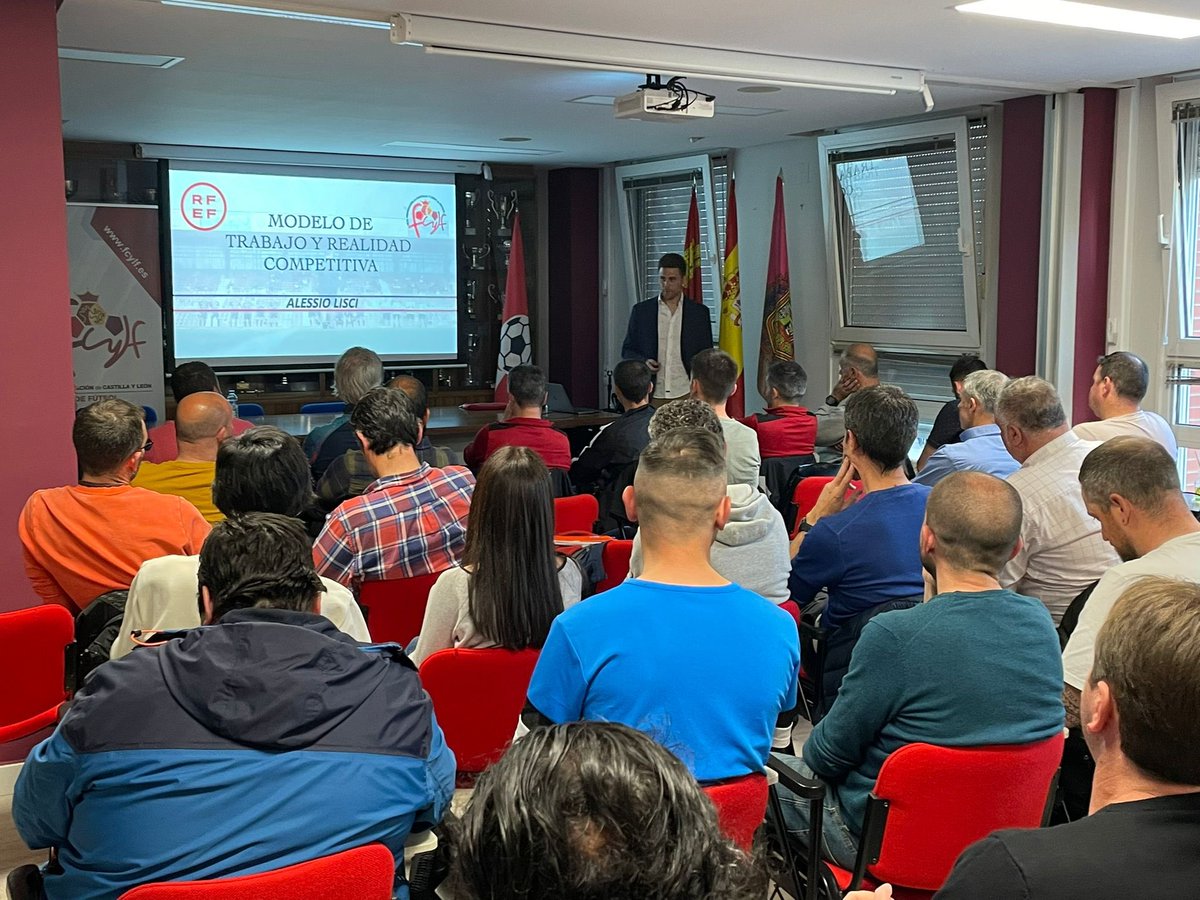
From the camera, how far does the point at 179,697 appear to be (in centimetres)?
177

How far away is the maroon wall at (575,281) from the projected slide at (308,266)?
40.7 inches

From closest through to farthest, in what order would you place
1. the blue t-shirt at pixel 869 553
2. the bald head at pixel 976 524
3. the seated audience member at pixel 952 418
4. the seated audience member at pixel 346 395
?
the bald head at pixel 976 524
the blue t-shirt at pixel 869 553
the seated audience member at pixel 346 395
the seated audience member at pixel 952 418

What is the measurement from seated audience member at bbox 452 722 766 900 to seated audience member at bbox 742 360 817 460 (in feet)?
17.2

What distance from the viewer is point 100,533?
3.59m

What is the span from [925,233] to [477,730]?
6.01 metres

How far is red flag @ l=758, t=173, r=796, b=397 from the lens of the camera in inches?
355

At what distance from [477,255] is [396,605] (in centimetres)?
760

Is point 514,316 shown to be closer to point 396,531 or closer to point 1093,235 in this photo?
point 1093,235

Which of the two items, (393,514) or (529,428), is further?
(529,428)

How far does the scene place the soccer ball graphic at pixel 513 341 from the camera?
11.0 metres

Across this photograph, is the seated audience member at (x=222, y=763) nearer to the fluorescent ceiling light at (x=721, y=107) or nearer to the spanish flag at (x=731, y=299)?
the fluorescent ceiling light at (x=721, y=107)

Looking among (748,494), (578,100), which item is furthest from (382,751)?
(578,100)

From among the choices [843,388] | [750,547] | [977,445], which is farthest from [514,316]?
[750,547]

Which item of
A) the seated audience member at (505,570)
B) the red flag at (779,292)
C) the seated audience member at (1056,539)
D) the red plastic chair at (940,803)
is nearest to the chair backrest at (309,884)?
the red plastic chair at (940,803)
